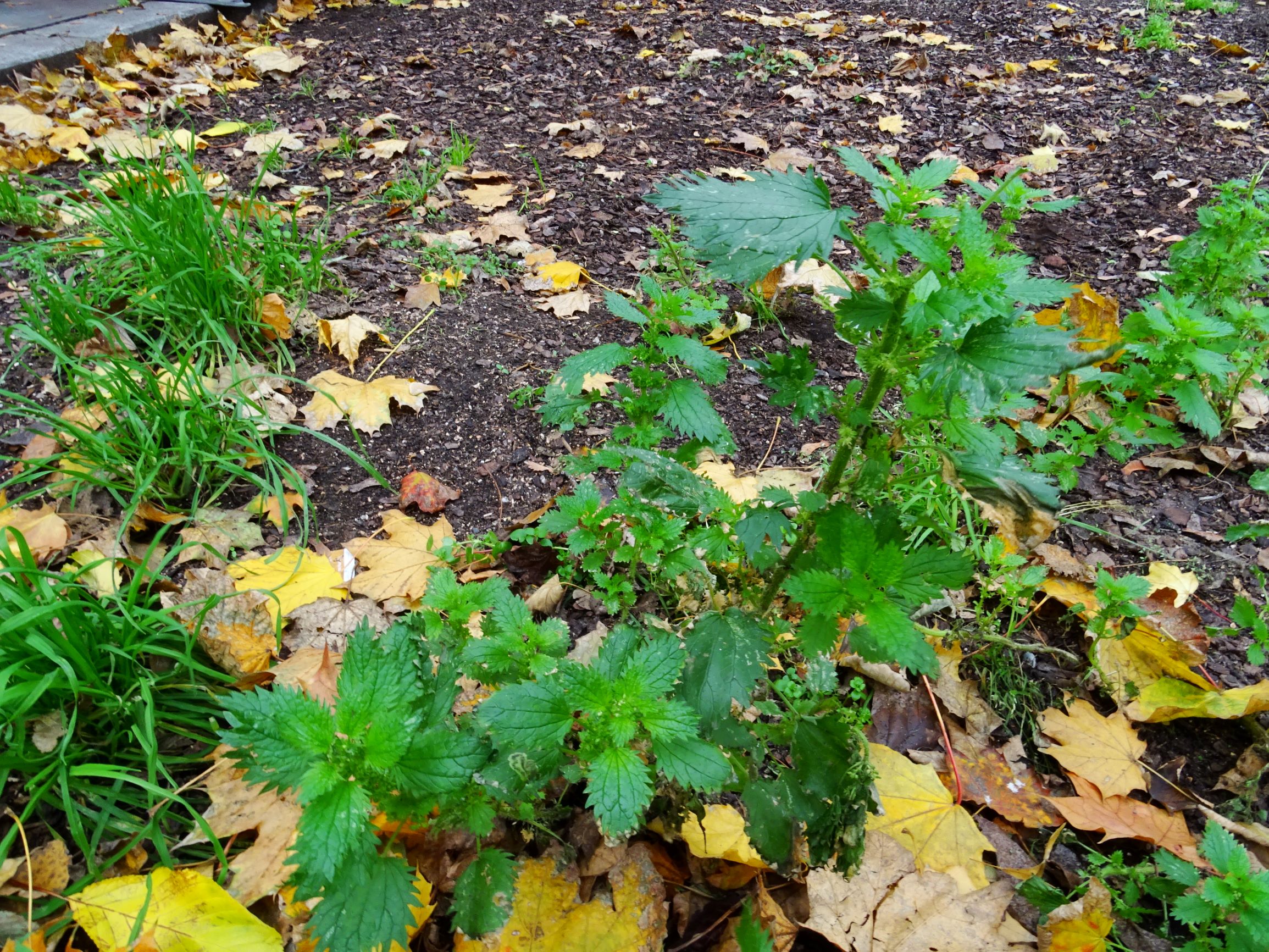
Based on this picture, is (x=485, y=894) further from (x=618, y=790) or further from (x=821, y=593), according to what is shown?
(x=821, y=593)

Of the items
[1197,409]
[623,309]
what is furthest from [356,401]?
[1197,409]

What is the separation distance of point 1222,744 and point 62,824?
8.49ft

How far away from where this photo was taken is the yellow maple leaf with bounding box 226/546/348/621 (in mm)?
1840

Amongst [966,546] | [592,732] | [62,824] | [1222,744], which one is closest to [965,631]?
[966,546]

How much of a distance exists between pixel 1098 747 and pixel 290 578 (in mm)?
2011

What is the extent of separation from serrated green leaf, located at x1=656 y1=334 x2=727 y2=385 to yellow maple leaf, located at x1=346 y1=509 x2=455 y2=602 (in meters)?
0.89

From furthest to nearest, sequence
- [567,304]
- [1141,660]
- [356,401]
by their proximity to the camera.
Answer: [567,304]
[356,401]
[1141,660]

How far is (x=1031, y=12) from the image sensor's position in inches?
224

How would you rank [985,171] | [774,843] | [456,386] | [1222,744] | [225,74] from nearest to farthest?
[774,843], [1222,744], [456,386], [985,171], [225,74]

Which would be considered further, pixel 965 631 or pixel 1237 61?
pixel 1237 61

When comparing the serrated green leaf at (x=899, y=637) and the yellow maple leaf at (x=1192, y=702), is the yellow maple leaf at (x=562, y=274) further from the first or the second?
the yellow maple leaf at (x=1192, y=702)

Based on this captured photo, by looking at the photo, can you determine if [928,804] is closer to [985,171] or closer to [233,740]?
[233,740]

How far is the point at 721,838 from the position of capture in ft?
4.75

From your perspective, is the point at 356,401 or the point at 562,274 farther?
the point at 562,274
